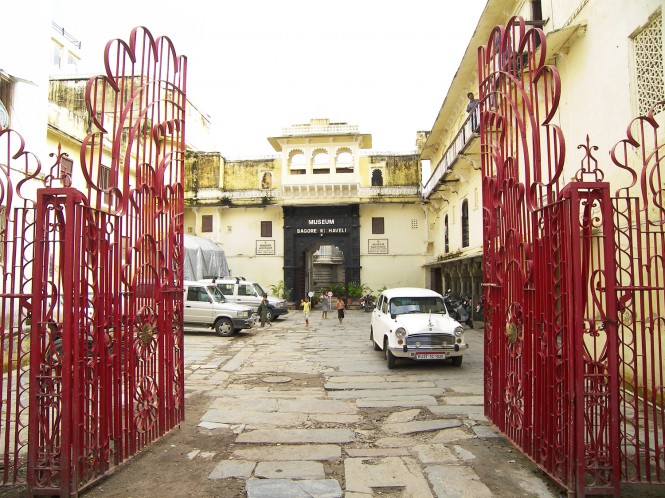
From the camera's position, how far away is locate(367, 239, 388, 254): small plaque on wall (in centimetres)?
2955

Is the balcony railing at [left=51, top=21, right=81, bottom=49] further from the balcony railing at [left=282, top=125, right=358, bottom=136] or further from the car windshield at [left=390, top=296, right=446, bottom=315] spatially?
the car windshield at [left=390, top=296, right=446, bottom=315]

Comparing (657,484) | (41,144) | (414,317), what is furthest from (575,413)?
(41,144)

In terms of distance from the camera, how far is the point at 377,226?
29.8 m

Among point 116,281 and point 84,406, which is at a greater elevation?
point 116,281

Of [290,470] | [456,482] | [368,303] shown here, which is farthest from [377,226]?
[456,482]

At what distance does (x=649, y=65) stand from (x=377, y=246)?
72.6ft

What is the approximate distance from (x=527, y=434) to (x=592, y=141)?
637 cm

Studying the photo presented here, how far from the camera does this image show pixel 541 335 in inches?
187

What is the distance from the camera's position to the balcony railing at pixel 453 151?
16578mm

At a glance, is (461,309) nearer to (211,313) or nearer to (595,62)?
(211,313)

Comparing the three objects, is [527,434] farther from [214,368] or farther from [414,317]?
[214,368]

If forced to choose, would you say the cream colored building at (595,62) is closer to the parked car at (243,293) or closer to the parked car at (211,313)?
the parked car at (211,313)

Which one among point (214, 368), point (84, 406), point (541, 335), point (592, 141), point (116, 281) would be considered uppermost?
point (592, 141)

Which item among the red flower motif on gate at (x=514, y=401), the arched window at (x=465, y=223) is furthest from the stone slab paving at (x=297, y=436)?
the arched window at (x=465, y=223)
